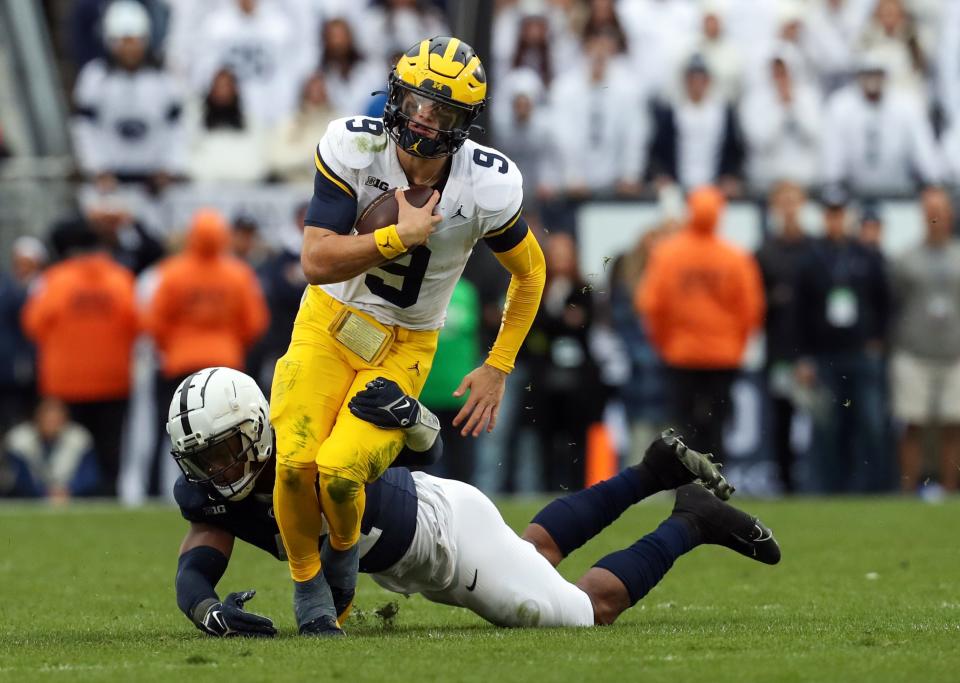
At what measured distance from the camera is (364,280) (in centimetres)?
592

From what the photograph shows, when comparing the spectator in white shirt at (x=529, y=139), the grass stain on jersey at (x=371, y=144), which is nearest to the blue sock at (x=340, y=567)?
the grass stain on jersey at (x=371, y=144)

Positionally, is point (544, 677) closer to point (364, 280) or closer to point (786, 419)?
point (364, 280)

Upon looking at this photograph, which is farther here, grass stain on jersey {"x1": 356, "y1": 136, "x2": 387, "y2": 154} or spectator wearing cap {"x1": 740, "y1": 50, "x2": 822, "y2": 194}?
spectator wearing cap {"x1": 740, "y1": 50, "x2": 822, "y2": 194}

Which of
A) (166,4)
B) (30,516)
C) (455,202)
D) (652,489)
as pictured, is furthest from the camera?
(166,4)

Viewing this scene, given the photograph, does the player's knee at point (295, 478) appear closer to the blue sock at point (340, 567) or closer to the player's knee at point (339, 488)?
the player's knee at point (339, 488)

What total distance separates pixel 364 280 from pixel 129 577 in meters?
2.48

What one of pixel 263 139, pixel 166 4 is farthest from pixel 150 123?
pixel 166 4

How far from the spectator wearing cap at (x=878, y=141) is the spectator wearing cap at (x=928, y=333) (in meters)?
1.26

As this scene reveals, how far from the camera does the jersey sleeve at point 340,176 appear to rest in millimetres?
5652

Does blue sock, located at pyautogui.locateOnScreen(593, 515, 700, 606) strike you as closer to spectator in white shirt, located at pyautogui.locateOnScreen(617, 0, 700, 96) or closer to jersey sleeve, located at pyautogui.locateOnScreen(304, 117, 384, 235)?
jersey sleeve, located at pyautogui.locateOnScreen(304, 117, 384, 235)

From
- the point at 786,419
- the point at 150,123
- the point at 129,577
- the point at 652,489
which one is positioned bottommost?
the point at 786,419

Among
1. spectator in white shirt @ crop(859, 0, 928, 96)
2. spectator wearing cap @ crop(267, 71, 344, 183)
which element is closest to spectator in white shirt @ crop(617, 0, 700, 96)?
spectator in white shirt @ crop(859, 0, 928, 96)

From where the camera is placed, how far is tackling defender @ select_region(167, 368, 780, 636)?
18.1 ft

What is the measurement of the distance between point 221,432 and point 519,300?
3.95 feet
